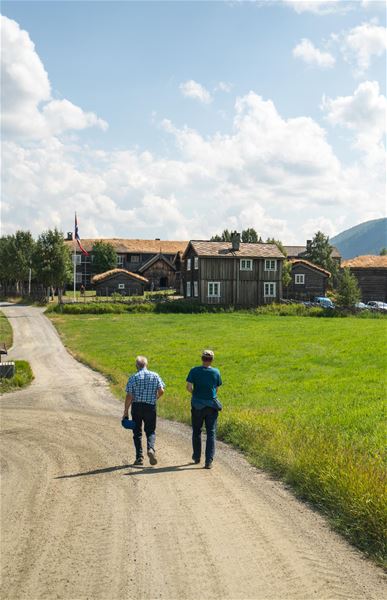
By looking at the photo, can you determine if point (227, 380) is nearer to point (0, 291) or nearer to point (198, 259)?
point (198, 259)

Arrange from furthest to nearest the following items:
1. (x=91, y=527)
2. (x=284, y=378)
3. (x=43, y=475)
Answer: (x=284, y=378), (x=43, y=475), (x=91, y=527)

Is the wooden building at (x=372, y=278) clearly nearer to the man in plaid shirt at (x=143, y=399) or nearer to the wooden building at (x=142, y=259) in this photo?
the wooden building at (x=142, y=259)

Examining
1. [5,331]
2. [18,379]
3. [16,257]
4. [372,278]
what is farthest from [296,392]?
[16,257]

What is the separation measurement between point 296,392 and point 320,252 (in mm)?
74568

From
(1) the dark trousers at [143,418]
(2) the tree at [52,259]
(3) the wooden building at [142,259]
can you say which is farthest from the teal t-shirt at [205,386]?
(3) the wooden building at [142,259]

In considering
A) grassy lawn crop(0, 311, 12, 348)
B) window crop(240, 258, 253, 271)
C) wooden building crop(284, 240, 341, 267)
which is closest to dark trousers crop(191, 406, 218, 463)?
grassy lawn crop(0, 311, 12, 348)

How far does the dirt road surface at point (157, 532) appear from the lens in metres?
6.40

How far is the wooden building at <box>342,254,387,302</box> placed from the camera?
69.8 m

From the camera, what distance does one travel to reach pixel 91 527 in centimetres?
793

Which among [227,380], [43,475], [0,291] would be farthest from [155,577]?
[0,291]

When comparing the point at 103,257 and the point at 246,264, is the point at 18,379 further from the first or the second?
the point at 103,257

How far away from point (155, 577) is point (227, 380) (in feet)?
47.8

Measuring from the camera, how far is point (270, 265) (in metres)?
60.1

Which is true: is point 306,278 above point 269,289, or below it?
above
